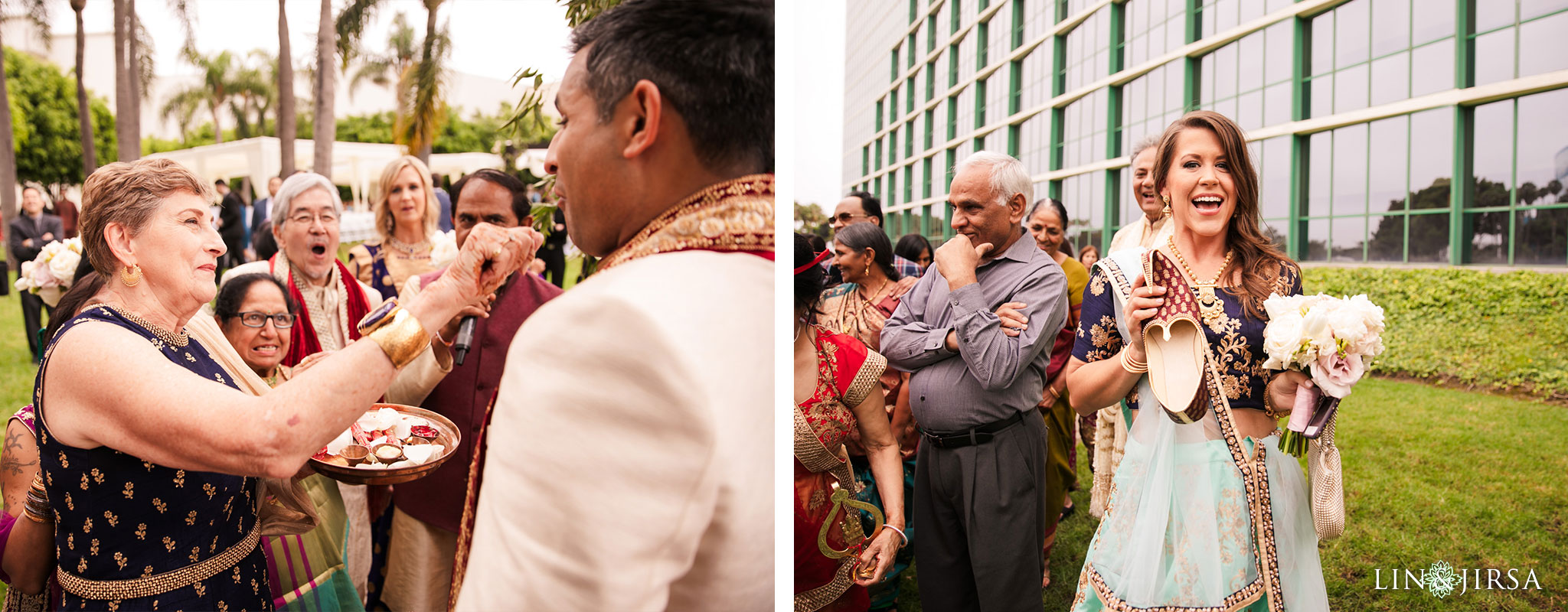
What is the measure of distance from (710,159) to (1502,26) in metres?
3.42

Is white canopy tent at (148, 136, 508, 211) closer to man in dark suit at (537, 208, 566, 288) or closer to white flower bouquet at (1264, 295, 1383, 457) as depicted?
man in dark suit at (537, 208, 566, 288)

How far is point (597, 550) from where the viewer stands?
3.02 feet

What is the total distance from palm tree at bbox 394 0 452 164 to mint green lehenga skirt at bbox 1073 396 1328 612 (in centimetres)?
188

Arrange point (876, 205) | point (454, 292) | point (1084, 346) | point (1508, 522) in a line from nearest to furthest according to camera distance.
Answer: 1. point (454, 292)
2. point (1084, 346)
3. point (876, 205)
4. point (1508, 522)

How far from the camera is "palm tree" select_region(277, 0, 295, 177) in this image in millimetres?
1834

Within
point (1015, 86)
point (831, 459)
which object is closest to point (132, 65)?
point (831, 459)

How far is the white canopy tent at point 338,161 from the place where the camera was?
1909 millimetres

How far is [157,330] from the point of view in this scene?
1.22 m

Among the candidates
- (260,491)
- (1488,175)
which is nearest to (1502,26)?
(1488,175)

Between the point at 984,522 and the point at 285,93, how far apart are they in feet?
8.53

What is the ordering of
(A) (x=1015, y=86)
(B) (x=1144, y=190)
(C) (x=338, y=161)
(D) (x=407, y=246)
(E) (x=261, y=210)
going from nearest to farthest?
(A) (x=1015, y=86)
(D) (x=407, y=246)
(C) (x=338, y=161)
(B) (x=1144, y=190)
(E) (x=261, y=210)

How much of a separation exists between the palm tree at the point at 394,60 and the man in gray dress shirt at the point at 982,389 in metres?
1.44

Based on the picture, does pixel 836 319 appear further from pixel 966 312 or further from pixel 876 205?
pixel 966 312

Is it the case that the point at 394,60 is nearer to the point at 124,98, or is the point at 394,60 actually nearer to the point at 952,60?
the point at 124,98
